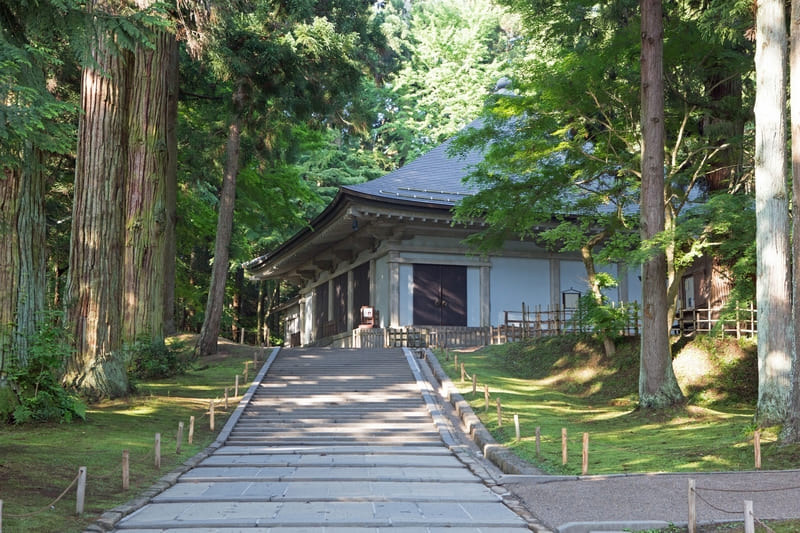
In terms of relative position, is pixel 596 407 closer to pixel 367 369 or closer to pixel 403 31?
pixel 367 369

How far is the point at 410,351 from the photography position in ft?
85.9

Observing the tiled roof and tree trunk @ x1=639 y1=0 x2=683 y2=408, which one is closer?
tree trunk @ x1=639 y1=0 x2=683 y2=408

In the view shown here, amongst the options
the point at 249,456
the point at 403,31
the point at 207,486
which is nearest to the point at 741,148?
the point at 249,456

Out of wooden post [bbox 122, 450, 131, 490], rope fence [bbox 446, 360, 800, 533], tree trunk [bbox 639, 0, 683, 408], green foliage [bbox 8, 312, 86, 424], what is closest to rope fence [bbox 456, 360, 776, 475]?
rope fence [bbox 446, 360, 800, 533]

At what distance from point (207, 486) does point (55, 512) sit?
2.80 metres

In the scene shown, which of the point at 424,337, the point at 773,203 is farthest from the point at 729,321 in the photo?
the point at 424,337

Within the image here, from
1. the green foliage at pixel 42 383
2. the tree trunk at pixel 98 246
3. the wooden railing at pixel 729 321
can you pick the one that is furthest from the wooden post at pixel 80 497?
the wooden railing at pixel 729 321

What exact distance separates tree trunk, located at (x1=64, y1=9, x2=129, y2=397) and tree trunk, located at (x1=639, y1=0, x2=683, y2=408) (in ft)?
37.1

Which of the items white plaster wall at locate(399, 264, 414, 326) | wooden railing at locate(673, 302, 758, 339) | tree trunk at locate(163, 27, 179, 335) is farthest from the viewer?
white plaster wall at locate(399, 264, 414, 326)

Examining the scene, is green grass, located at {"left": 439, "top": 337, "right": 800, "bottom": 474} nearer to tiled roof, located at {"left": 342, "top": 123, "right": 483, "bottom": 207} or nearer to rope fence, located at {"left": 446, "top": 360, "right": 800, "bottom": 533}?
rope fence, located at {"left": 446, "top": 360, "right": 800, "bottom": 533}

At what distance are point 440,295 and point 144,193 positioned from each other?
46.2 ft

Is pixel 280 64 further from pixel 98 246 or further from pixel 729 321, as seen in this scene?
pixel 729 321

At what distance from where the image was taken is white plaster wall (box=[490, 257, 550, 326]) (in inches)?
1264

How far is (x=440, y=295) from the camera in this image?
31453 millimetres
